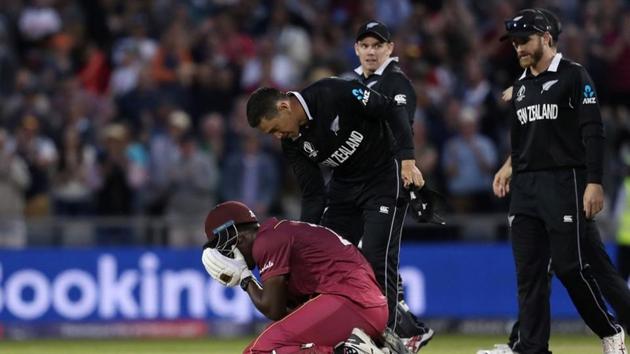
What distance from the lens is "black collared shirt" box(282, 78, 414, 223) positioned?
34.5ft

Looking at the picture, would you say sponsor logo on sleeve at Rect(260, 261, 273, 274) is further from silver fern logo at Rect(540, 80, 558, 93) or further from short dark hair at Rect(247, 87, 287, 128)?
silver fern logo at Rect(540, 80, 558, 93)

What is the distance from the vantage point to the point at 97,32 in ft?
68.8

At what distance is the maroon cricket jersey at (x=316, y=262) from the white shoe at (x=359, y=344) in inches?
8.8

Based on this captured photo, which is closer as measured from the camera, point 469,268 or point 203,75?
point 469,268

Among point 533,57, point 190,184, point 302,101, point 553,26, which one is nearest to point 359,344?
point 302,101

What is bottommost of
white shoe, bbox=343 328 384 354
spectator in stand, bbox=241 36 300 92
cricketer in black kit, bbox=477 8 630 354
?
white shoe, bbox=343 328 384 354

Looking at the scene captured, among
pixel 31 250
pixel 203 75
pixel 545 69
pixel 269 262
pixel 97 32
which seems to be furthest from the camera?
pixel 97 32

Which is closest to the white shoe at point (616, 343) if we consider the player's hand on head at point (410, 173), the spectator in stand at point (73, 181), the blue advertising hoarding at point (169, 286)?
the player's hand on head at point (410, 173)

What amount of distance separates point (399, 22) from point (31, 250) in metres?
7.20

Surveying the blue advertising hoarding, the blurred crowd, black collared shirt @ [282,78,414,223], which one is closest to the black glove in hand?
black collared shirt @ [282,78,414,223]

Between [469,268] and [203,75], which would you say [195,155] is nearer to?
[203,75]

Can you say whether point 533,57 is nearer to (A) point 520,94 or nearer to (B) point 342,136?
(A) point 520,94

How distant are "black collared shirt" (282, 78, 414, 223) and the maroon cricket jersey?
0.96m

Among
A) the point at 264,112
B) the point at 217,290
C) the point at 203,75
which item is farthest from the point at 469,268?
the point at 264,112
